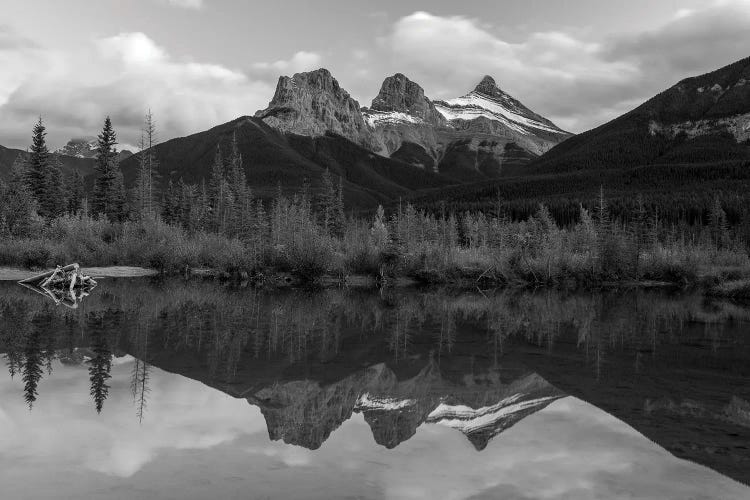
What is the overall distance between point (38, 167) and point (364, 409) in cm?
5936

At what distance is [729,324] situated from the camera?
20984mm

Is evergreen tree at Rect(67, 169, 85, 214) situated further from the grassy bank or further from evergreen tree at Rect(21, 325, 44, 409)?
evergreen tree at Rect(21, 325, 44, 409)

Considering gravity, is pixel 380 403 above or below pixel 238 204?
below

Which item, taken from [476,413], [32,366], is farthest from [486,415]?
[32,366]

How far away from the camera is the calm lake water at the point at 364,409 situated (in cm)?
672

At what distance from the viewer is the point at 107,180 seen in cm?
6175

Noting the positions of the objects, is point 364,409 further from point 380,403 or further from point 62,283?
point 62,283

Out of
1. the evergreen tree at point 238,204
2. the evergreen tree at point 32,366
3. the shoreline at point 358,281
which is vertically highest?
the evergreen tree at point 238,204

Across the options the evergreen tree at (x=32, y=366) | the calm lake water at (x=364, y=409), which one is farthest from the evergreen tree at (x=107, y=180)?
the evergreen tree at (x=32, y=366)

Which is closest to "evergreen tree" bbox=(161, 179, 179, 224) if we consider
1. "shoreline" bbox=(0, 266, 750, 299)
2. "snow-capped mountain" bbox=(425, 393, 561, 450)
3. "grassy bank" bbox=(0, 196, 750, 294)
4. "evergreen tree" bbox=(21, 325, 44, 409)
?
"grassy bank" bbox=(0, 196, 750, 294)

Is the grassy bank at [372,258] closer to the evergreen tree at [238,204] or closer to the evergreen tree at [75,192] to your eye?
the evergreen tree at [238,204]

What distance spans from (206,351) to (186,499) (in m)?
8.05

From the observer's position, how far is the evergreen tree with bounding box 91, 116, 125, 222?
6062 centimetres

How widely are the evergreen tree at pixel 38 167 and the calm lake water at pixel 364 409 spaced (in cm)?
4411
